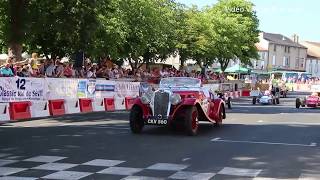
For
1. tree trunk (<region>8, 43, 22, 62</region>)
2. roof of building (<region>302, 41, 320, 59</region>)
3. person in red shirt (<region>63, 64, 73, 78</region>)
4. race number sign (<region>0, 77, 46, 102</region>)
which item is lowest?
race number sign (<region>0, 77, 46, 102</region>)

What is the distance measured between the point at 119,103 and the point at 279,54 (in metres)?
97.8

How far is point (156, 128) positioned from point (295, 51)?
114 m

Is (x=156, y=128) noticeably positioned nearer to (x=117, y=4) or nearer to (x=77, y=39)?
(x=77, y=39)

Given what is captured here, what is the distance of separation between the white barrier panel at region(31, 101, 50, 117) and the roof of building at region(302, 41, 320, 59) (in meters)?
125

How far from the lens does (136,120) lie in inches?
591

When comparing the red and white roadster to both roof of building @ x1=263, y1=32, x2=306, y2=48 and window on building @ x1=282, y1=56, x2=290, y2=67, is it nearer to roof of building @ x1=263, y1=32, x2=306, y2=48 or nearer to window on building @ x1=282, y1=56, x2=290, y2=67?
roof of building @ x1=263, y1=32, x2=306, y2=48

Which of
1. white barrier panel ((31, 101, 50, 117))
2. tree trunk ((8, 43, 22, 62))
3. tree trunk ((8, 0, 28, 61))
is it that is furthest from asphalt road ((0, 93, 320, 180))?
tree trunk ((8, 0, 28, 61))

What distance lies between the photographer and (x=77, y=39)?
23.1 metres

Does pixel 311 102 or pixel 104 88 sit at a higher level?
pixel 104 88

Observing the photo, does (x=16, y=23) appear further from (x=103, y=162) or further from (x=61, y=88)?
(x=103, y=162)

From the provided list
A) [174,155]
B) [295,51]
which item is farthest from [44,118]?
[295,51]

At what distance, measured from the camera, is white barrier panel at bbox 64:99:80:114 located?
839 inches

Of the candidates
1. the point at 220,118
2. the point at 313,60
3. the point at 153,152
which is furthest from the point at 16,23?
the point at 313,60

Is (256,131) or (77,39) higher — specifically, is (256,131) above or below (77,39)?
below
